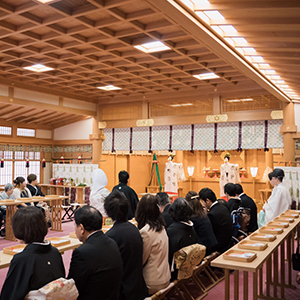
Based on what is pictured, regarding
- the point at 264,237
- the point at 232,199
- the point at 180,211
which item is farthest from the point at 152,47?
the point at 264,237

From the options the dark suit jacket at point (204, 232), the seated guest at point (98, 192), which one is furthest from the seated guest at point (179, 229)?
the seated guest at point (98, 192)

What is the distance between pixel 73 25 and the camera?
4.89m

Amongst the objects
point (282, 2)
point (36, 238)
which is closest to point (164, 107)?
point (282, 2)

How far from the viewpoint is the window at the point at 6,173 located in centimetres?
1048

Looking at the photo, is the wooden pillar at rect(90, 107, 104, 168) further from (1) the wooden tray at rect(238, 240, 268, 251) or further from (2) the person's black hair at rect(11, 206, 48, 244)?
(2) the person's black hair at rect(11, 206, 48, 244)

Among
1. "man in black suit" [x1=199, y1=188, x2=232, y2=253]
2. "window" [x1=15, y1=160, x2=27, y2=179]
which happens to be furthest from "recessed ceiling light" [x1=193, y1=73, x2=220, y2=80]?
"window" [x1=15, y1=160, x2=27, y2=179]

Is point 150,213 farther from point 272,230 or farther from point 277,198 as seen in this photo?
point 277,198

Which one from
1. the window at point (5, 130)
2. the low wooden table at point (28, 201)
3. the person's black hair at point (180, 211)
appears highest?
the window at point (5, 130)

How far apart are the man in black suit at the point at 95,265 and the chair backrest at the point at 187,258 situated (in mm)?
958

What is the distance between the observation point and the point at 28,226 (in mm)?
2234

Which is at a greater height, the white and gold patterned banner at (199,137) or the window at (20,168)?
the white and gold patterned banner at (199,137)

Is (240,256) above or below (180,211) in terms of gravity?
below

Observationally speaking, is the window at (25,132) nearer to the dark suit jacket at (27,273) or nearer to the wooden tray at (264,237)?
the wooden tray at (264,237)

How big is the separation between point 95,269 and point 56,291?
1.20 feet
